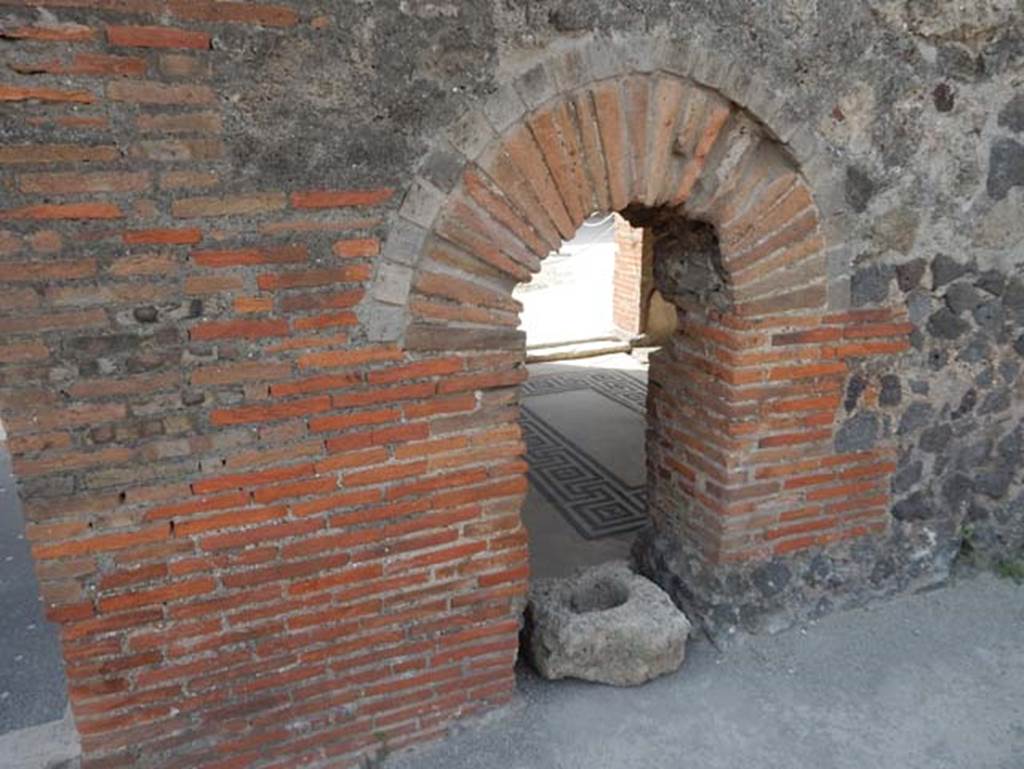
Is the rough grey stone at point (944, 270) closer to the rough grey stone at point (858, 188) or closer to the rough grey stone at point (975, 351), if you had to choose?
the rough grey stone at point (975, 351)

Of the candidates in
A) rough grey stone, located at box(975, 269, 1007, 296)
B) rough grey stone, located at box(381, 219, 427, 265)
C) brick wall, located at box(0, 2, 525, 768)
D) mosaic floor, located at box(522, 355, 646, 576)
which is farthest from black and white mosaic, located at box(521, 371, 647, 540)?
rough grey stone, located at box(381, 219, 427, 265)

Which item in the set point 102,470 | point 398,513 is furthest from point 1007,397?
point 102,470

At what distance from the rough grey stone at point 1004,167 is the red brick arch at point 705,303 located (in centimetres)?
69

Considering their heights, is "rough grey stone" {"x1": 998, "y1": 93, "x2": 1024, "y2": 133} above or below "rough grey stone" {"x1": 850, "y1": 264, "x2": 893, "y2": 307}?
above

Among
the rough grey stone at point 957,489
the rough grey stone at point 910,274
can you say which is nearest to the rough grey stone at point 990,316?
the rough grey stone at point 910,274

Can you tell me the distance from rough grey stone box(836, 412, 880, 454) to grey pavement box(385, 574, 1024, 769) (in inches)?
30.3

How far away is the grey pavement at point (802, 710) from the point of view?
248 centimetres

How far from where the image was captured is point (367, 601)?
2.35m

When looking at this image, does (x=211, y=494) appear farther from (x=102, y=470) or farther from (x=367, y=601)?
(x=367, y=601)

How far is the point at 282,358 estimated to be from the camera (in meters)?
2.06

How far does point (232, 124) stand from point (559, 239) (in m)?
1.03

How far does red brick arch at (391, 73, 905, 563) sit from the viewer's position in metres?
2.21

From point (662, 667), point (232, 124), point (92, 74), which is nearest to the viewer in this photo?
point (92, 74)

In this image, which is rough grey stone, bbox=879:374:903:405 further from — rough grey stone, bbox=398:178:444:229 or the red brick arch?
rough grey stone, bbox=398:178:444:229
